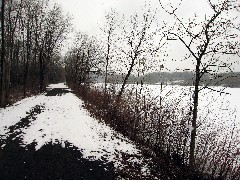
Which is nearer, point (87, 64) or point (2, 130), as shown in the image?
point (2, 130)

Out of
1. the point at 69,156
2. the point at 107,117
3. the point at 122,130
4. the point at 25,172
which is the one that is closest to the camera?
the point at 25,172

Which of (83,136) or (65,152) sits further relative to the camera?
(83,136)

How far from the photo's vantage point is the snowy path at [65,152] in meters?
6.44

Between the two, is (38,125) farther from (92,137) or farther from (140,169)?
(140,169)

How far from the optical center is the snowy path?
6440 mm

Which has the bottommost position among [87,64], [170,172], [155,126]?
[170,172]

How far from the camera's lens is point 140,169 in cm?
702

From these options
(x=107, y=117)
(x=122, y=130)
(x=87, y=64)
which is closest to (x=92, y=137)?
(x=122, y=130)

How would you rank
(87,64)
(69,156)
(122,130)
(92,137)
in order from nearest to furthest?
1. (69,156)
2. (92,137)
3. (122,130)
4. (87,64)

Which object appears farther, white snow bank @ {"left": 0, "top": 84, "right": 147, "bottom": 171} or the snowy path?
white snow bank @ {"left": 0, "top": 84, "right": 147, "bottom": 171}

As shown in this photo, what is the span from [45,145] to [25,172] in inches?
96.1

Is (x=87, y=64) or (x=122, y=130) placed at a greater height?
(x=87, y=64)

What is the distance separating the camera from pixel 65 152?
8031 mm

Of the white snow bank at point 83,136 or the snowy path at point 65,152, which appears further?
the white snow bank at point 83,136
